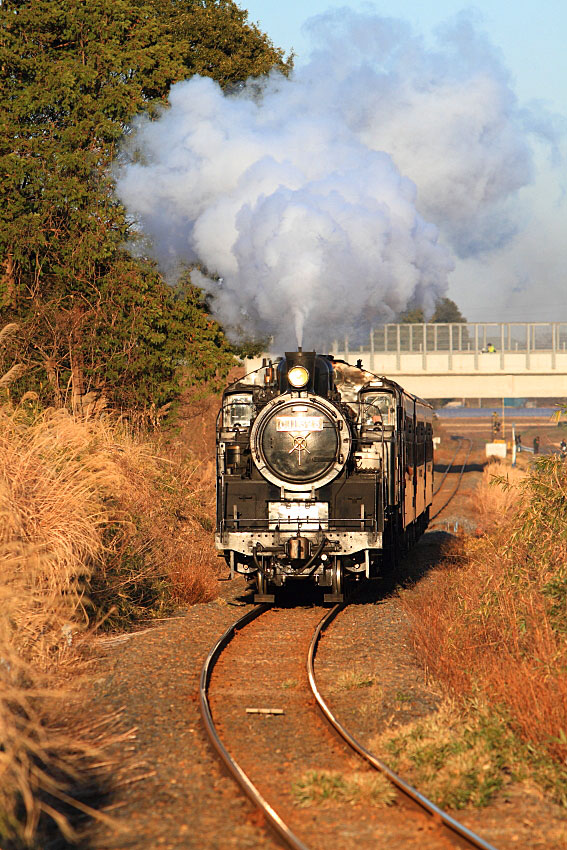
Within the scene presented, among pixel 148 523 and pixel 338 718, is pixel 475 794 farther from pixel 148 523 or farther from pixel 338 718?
pixel 148 523

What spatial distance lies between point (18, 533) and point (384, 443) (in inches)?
240

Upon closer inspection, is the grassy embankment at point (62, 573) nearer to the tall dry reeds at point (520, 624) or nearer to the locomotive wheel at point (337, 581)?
the locomotive wheel at point (337, 581)

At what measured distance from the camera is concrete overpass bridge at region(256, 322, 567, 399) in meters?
46.8

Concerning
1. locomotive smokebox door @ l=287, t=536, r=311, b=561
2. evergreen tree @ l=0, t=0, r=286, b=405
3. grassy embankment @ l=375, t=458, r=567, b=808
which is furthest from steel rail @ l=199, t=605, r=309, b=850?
evergreen tree @ l=0, t=0, r=286, b=405

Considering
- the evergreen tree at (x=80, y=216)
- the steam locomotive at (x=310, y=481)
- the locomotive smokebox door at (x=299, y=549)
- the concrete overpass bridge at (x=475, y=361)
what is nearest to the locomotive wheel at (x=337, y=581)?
the steam locomotive at (x=310, y=481)

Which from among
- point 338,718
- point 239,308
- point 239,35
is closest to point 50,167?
point 239,308

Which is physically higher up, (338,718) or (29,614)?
(29,614)

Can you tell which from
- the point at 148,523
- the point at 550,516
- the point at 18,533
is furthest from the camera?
the point at 148,523

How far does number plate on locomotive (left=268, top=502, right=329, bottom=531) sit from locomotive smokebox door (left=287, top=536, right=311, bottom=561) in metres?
0.28

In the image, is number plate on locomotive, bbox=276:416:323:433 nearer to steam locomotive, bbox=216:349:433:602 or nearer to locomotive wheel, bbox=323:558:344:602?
steam locomotive, bbox=216:349:433:602

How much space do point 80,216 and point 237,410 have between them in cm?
1041

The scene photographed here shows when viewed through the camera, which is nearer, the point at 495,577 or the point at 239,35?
the point at 495,577

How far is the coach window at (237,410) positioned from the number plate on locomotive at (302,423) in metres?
1.25

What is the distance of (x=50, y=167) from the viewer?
80.3ft
